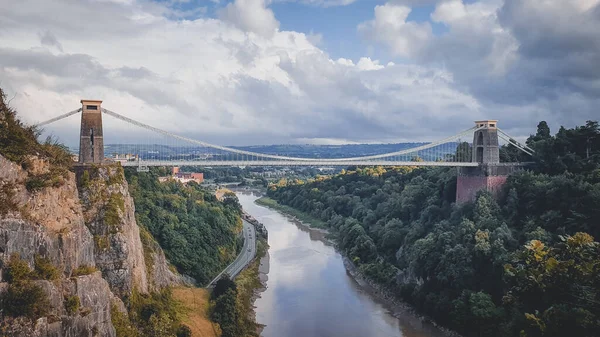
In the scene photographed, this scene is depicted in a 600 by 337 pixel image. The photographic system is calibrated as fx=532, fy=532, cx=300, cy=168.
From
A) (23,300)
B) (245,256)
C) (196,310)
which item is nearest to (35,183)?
(23,300)

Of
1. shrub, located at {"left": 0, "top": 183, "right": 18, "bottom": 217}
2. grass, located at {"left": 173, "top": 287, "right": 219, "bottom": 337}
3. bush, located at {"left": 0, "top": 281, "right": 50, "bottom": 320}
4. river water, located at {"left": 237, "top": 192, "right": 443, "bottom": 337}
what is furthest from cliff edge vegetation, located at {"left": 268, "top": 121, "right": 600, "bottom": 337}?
shrub, located at {"left": 0, "top": 183, "right": 18, "bottom": 217}

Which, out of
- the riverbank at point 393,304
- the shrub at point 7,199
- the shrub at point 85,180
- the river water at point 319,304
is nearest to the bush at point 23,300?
the shrub at point 7,199

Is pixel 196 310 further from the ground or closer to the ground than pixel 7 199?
closer to the ground

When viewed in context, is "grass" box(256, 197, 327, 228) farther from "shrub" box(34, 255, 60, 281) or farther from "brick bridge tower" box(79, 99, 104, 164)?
"shrub" box(34, 255, 60, 281)

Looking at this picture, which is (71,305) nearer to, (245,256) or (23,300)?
(23,300)

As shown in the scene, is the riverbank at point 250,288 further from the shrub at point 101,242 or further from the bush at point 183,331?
the shrub at point 101,242

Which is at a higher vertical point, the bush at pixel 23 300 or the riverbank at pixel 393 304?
the bush at pixel 23 300

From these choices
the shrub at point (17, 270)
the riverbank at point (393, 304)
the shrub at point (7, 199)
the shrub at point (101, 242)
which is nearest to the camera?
the shrub at point (17, 270)
